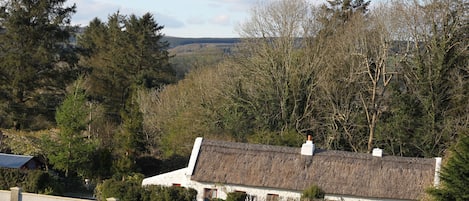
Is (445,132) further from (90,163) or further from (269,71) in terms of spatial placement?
(90,163)

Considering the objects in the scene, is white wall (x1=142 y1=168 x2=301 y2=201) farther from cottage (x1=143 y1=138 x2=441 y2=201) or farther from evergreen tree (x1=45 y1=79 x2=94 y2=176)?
evergreen tree (x1=45 y1=79 x2=94 y2=176)

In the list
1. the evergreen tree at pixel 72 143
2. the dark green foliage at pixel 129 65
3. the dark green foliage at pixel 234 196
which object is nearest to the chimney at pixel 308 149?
the dark green foliage at pixel 234 196

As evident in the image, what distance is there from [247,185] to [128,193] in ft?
19.2

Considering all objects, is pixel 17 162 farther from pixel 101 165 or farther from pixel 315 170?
pixel 315 170

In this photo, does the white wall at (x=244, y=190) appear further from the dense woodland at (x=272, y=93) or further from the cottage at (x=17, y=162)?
the cottage at (x=17, y=162)

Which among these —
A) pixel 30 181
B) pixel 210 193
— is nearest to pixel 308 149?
pixel 210 193

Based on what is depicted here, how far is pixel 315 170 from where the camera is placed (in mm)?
30766

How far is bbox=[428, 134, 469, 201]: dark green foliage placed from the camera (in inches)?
831

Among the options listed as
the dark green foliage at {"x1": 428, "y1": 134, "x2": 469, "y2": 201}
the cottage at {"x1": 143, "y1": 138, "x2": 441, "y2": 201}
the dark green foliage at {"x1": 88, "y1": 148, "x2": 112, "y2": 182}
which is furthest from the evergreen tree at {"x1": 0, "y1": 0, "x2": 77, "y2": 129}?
the dark green foliage at {"x1": 428, "y1": 134, "x2": 469, "y2": 201}

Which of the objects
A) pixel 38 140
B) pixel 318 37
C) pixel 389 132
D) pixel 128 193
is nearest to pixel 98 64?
pixel 38 140

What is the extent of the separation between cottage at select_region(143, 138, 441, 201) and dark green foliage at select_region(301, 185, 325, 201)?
1.45 meters

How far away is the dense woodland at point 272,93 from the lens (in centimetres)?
3641

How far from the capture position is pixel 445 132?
36.2 metres

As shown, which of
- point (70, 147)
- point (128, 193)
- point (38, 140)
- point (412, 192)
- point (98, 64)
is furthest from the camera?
point (98, 64)
